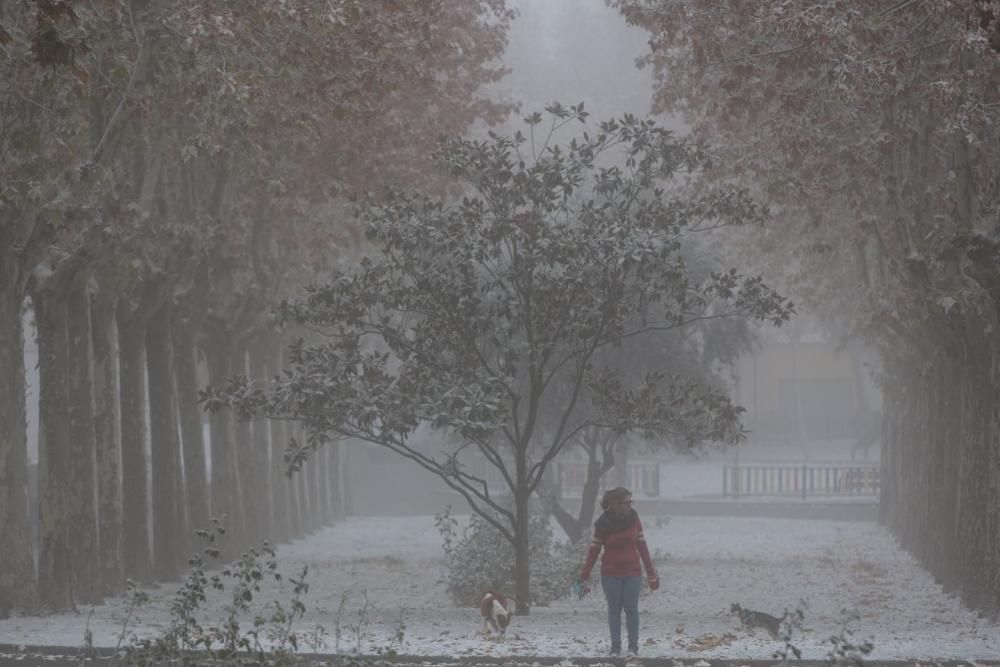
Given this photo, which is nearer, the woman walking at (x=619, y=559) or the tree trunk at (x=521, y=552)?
the woman walking at (x=619, y=559)

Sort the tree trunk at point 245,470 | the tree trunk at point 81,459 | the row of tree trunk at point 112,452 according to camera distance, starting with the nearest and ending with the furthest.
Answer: the row of tree trunk at point 112,452 < the tree trunk at point 81,459 < the tree trunk at point 245,470

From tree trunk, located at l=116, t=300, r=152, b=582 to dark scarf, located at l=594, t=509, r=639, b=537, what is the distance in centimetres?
1081

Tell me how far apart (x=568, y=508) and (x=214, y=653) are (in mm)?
38405

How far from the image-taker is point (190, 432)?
2762cm

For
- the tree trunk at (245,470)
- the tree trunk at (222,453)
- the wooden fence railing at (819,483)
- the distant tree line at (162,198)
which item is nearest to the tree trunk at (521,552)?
the distant tree line at (162,198)

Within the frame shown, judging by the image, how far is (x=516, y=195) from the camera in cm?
1966

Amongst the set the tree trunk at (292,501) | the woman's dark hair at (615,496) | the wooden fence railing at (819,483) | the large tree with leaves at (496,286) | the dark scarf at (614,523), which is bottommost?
the wooden fence railing at (819,483)

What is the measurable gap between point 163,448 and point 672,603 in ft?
28.0

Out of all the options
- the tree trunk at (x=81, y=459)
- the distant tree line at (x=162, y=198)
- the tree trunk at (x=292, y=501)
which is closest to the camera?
the distant tree line at (x=162, y=198)

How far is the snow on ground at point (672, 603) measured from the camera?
53.2 feet

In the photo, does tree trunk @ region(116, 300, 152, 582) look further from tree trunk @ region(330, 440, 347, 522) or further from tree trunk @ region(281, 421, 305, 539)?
tree trunk @ region(330, 440, 347, 522)

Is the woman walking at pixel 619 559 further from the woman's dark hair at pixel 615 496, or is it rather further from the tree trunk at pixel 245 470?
the tree trunk at pixel 245 470

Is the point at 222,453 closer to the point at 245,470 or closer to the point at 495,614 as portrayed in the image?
the point at 245,470

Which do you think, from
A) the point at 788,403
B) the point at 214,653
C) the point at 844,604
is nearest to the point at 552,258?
the point at 844,604
